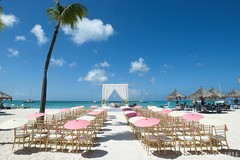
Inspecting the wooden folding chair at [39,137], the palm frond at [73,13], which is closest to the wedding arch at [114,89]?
the palm frond at [73,13]

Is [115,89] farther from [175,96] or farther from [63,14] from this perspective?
[63,14]

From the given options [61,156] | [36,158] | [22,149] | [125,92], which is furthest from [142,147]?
[125,92]

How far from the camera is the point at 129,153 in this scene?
5535 mm

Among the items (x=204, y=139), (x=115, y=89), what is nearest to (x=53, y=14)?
(x=204, y=139)

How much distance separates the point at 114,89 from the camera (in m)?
23.8

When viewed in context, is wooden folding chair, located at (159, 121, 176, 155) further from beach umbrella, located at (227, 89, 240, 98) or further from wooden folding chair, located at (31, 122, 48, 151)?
beach umbrella, located at (227, 89, 240, 98)

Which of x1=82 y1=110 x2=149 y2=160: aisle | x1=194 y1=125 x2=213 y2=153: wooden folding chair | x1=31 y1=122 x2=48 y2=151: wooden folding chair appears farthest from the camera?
x1=31 y1=122 x2=48 y2=151: wooden folding chair

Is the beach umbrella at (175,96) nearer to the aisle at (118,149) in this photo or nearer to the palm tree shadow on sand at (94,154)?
the aisle at (118,149)

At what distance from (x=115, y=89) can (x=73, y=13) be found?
14443mm

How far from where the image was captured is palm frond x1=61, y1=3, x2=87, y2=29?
1007cm

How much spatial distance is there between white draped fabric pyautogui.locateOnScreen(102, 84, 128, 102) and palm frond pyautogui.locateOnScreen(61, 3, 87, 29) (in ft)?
44.8

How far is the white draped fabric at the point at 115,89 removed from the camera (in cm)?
2361

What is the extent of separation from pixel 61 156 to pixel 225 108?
21.8 metres

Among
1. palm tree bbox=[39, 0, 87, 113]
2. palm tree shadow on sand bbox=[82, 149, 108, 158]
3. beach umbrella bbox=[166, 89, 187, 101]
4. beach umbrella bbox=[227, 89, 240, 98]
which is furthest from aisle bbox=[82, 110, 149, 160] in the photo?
beach umbrella bbox=[227, 89, 240, 98]
